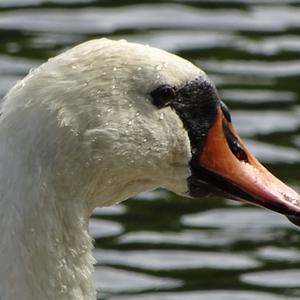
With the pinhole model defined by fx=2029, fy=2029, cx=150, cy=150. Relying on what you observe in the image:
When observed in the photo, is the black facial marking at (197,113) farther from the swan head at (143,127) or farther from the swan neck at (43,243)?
the swan neck at (43,243)

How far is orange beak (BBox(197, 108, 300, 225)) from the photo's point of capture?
28.5 feet

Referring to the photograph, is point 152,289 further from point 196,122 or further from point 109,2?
point 109,2

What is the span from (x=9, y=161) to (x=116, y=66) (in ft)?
2.27

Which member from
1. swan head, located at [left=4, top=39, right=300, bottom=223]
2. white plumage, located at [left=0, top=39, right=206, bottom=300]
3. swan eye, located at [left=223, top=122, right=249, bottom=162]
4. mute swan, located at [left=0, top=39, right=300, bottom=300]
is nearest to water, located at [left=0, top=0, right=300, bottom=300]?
swan eye, located at [left=223, top=122, right=249, bottom=162]

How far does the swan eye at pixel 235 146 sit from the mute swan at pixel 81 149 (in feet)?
0.68

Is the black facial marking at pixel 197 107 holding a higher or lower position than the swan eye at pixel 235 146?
higher

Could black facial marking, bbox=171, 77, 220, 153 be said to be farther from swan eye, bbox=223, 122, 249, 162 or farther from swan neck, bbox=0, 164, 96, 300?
swan neck, bbox=0, 164, 96, 300

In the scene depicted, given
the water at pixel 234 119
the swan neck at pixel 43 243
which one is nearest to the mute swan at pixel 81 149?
the swan neck at pixel 43 243

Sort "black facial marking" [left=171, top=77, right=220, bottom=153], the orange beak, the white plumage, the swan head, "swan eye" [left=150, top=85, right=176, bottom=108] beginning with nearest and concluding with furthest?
the white plumage < the swan head < "swan eye" [left=150, top=85, right=176, bottom=108] < "black facial marking" [left=171, top=77, right=220, bottom=153] < the orange beak

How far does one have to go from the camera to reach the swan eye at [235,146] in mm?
8844

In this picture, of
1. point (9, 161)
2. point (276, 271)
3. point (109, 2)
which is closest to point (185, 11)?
point (109, 2)

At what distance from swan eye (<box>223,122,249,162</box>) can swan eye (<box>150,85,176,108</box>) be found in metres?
0.52

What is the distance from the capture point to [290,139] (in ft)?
46.4

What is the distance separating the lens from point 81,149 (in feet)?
26.2
